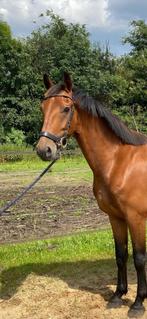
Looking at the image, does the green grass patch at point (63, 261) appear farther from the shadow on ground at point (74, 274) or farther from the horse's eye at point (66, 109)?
the horse's eye at point (66, 109)

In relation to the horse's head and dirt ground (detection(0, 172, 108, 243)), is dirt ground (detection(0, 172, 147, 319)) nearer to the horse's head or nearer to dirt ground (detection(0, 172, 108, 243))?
dirt ground (detection(0, 172, 108, 243))

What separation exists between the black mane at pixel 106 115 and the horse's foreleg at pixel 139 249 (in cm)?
75

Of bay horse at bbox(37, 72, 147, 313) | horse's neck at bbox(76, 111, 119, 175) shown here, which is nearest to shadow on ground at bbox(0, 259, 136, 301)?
bay horse at bbox(37, 72, 147, 313)

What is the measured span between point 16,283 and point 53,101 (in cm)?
227

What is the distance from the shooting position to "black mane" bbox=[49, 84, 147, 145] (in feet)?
13.7

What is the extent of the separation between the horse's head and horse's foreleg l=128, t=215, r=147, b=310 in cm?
93

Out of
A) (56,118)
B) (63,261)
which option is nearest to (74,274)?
(63,261)

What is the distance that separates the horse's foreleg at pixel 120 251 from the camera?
4.50m

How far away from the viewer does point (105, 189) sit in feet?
14.0

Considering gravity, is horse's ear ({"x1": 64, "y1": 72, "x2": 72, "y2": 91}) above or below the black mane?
above

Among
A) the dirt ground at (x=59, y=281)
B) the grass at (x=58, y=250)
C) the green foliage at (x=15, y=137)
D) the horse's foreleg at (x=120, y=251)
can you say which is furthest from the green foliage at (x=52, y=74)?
the horse's foreleg at (x=120, y=251)

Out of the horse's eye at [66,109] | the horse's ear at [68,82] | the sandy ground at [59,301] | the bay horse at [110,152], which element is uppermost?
the horse's ear at [68,82]

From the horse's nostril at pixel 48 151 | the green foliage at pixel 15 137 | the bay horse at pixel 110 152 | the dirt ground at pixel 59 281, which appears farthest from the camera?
the green foliage at pixel 15 137

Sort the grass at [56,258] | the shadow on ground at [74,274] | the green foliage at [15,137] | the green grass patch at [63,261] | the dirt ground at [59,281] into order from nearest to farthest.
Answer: the dirt ground at [59,281] → the shadow on ground at [74,274] → the green grass patch at [63,261] → the grass at [56,258] → the green foliage at [15,137]
